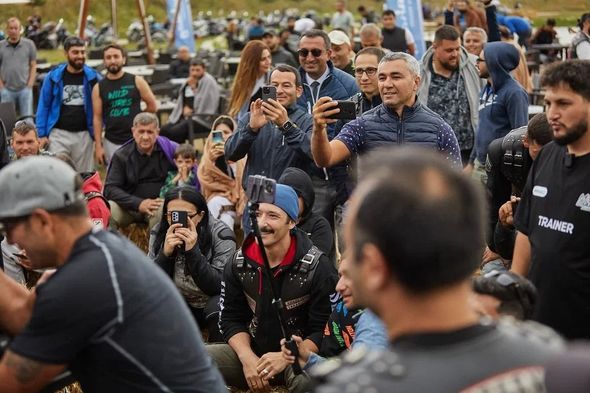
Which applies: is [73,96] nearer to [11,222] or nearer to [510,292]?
[11,222]

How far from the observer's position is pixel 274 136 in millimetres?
7141

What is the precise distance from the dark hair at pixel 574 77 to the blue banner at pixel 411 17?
10.9 m

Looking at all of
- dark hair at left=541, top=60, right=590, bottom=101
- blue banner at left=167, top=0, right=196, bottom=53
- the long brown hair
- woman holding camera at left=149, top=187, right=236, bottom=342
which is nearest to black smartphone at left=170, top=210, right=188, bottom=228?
woman holding camera at left=149, top=187, right=236, bottom=342

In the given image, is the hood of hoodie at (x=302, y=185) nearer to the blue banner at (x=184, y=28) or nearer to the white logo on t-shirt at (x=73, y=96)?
the white logo on t-shirt at (x=73, y=96)

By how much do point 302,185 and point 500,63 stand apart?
2.33 meters

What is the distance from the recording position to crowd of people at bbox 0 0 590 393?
1897 millimetres

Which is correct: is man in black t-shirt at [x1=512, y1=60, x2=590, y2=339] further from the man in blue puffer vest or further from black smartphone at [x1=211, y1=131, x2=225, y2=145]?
black smartphone at [x1=211, y1=131, x2=225, y2=145]

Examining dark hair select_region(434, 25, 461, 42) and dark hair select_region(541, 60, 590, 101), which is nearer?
dark hair select_region(541, 60, 590, 101)

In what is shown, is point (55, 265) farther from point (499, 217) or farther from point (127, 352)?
point (499, 217)

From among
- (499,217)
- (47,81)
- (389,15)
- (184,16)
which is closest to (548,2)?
(184,16)

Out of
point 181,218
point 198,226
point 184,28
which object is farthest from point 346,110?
point 184,28

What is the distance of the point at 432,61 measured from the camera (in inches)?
342

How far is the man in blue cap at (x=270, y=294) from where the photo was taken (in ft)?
17.9

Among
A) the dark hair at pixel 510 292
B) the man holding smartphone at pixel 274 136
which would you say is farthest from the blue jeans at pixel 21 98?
the dark hair at pixel 510 292
